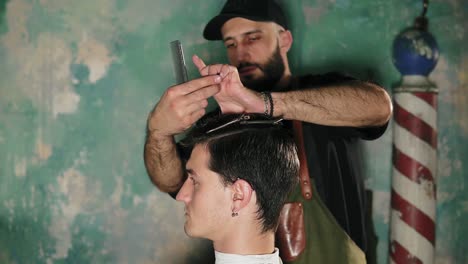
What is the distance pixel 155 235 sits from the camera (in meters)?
3.11

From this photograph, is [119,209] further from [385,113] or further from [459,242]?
[459,242]

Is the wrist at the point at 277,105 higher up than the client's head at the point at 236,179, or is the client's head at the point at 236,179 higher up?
the wrist at the point at 277,105

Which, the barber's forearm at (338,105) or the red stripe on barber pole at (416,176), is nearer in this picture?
the barber's forearm at (338,105)

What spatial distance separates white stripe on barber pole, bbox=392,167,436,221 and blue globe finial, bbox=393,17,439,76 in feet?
1.72

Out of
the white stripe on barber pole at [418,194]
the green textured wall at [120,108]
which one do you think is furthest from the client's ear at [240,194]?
the white stripe on barber pole at [418,194]

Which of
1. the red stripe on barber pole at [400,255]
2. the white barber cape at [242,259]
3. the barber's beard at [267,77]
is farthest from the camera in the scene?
the red stripe on barber pole at [400,255]

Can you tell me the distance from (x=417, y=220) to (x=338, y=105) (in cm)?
109

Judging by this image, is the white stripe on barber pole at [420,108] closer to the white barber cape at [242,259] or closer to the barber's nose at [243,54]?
the barber's nose at [243,54]

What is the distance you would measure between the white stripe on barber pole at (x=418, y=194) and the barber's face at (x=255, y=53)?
0.83m

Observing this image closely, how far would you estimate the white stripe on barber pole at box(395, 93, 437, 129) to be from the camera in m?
2.97

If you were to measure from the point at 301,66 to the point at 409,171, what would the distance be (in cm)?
76

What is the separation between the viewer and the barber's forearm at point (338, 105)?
2068 mm

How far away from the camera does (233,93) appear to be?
1926 mm

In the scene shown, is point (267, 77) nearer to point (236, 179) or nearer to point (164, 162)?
point (164, 162)
